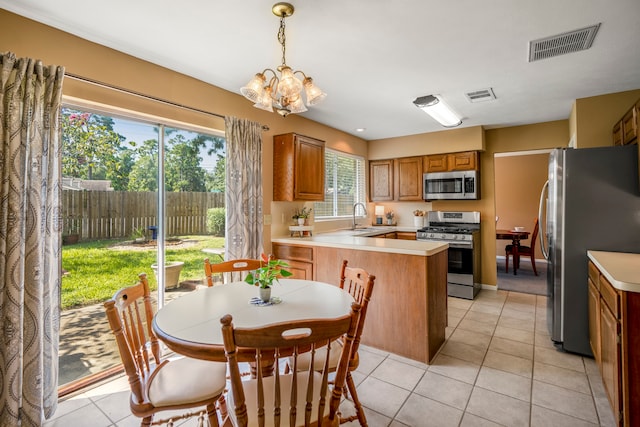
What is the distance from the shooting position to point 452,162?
188 inches

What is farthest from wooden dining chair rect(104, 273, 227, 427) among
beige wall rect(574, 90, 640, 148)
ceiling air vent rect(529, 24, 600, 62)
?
beige wall rect(574, 90, 640, 148)

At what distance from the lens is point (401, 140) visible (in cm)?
529

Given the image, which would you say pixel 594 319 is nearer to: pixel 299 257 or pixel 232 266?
pixel 299 257

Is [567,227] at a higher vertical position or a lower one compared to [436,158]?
lower

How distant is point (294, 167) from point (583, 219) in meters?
2.80

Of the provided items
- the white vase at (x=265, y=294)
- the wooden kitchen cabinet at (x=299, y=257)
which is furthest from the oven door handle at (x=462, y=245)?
the white vase at (x=265, y=294)

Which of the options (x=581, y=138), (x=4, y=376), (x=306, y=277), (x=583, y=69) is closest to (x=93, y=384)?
(x=4, y=376)

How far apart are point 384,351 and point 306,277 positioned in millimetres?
1103

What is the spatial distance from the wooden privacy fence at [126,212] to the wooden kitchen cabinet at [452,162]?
139 inches

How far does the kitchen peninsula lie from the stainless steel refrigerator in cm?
99

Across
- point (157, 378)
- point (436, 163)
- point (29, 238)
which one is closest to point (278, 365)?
point (157, 378)

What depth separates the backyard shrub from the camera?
3080 mm

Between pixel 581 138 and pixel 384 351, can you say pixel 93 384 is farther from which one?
pixel 581 138

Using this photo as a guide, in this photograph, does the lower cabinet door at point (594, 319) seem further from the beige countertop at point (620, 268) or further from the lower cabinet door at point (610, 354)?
the beige countertop at point (620, 268)
